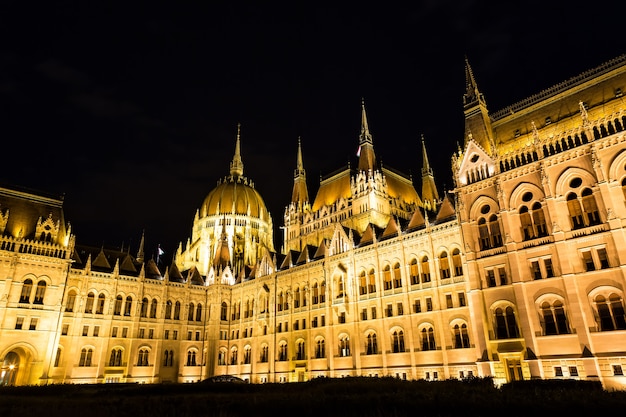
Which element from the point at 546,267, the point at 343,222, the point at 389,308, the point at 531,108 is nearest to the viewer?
the point at 546,267

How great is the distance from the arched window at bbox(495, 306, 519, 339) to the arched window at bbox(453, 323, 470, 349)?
4.87 metres

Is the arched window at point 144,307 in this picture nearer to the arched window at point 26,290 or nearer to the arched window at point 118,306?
the arched window at point 118,306

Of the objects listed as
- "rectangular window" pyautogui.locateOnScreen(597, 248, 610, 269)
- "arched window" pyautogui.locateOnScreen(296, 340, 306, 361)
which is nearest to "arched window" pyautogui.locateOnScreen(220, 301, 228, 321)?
"arched window" pyautogui.locateOnScreen(296, 340, 306, 361)

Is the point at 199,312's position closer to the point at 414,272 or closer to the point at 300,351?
the point at 300,351

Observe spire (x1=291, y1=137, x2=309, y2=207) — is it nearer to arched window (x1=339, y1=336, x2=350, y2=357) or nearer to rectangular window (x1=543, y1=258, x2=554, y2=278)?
arched window (x1=339, y1=336, x2=350, y2=357)

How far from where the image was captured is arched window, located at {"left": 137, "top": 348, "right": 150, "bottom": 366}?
199ft

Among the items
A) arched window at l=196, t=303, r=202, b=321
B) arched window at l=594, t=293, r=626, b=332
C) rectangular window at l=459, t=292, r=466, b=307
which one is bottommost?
arched window at l=594, t=293, r=626, b=332

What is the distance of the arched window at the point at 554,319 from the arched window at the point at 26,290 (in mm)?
56402

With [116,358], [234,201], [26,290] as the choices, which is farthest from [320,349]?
[234,201]

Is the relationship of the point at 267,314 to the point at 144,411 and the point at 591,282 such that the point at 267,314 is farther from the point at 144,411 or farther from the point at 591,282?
the point at 144,411

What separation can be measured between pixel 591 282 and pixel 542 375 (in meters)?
7.94

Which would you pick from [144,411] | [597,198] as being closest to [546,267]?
[597,198]

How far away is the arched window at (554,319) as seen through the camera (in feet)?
107

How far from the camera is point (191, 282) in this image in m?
71.3
